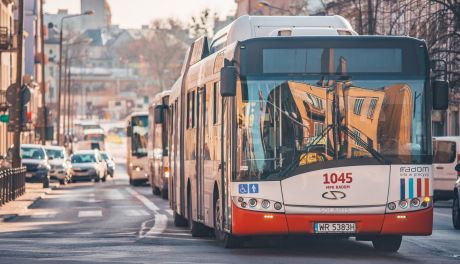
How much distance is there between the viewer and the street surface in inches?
712

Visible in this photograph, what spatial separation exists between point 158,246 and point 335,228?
337 cm

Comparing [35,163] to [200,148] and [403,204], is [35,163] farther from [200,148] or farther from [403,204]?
[403,204]

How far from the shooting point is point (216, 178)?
19.9 metres

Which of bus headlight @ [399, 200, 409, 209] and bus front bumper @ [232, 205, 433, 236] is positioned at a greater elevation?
bus headlight @ [399, 200, 409, 209]

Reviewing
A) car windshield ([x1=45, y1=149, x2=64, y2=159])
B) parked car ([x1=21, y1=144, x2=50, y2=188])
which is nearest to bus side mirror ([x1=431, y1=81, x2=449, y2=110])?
parked car ([x1=21, y1=144, x2=50, y2=188])

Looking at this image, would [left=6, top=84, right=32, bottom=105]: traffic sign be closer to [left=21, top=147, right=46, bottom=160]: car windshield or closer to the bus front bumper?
[left=21, top=147, right=46, bottom=160]: car windshield

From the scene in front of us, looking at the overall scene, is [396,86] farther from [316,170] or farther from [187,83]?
[187,83]

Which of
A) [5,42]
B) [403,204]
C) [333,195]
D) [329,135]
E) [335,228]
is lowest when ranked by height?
[335,228]

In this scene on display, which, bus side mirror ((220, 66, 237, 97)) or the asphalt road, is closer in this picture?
bus side mirror ((220, 66, 237, 97))

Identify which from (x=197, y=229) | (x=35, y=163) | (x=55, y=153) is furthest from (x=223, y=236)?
(x=55, y=153)

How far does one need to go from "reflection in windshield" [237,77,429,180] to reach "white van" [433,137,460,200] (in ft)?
67.8

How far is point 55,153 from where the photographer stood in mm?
65750

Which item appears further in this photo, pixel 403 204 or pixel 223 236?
pixel 223 236

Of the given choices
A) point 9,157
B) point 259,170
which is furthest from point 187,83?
point 9,157
